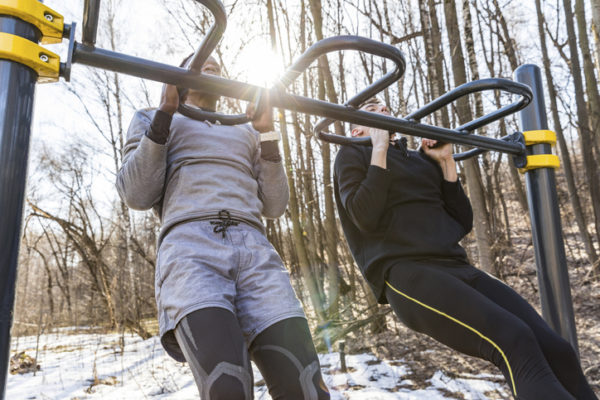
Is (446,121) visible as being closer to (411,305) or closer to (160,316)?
(411,305)

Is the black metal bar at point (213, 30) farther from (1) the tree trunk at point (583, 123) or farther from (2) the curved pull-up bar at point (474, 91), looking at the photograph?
(1) the tree trunk at point (583, 123)

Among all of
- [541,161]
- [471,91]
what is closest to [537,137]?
[541,161]

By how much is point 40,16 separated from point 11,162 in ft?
0.83

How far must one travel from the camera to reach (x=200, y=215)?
1.25 m

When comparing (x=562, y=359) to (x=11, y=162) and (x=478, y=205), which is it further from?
(x=478, y=205)

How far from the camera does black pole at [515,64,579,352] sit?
160 cm

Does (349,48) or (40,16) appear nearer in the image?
(40,16)

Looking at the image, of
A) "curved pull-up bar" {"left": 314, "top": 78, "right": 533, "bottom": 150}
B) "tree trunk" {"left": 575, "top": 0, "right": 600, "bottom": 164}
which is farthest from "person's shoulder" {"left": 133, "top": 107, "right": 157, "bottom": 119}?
"tree trunk" {"left": 575, "top": 0, "right": 600, "bottom": 164}

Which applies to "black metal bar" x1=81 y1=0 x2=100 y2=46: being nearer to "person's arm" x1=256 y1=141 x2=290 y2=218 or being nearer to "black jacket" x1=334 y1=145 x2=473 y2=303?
"person's arm" x1=256 y1=141 x2=290 y2=218

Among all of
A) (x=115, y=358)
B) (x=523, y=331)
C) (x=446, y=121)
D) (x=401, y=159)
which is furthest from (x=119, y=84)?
(x=523, y=331)

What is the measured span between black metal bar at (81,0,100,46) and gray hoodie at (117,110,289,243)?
0.44 metres

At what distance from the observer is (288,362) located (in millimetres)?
1117

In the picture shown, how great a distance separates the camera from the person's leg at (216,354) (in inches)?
39.6

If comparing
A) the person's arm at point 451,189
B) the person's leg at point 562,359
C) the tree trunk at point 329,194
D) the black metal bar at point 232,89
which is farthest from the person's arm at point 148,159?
the tree trunk at point 329,194
